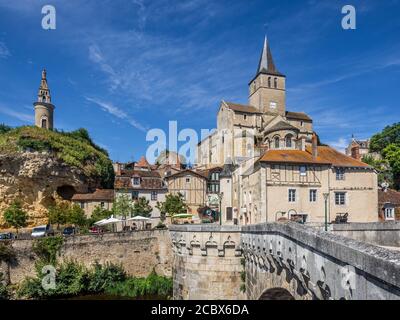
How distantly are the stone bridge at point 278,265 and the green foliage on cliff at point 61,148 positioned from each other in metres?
23.6

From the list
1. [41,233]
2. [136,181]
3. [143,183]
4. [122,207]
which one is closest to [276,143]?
[122,207]

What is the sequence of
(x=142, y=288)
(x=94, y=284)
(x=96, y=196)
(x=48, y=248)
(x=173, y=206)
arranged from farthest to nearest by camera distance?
(x=96, y=196) < (x=173, y=206) < (x=48, y=248) < (x=94, y=284) < (x=142, y=288)

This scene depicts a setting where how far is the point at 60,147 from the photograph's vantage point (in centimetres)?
3931

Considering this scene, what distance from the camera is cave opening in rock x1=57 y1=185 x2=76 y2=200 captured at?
39.8 metres

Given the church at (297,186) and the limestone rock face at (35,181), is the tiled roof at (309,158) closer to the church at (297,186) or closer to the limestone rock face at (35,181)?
the church at (297,186)

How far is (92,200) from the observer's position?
39.4 meters

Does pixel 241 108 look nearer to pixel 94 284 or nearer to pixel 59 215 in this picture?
pixel 59 215

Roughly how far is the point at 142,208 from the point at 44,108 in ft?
67.6

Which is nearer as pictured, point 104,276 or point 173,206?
point 104,276

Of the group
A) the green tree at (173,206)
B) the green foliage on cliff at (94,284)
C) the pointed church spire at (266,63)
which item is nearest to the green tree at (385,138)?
the pointed church spire at (266,63)

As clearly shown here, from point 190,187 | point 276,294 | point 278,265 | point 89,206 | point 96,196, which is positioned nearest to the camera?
point 278,265

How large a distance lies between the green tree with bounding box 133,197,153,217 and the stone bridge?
1721 centimetres
